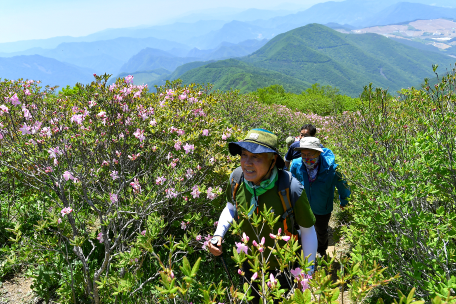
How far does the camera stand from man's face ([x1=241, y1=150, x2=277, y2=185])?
2.11 metres

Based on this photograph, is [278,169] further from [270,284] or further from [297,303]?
[297,303]

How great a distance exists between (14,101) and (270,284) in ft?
12.9

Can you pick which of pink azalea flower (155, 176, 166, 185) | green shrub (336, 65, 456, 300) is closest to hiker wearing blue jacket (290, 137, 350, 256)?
green shrub (336, 65, 456, 300)

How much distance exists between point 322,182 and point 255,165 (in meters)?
1.87

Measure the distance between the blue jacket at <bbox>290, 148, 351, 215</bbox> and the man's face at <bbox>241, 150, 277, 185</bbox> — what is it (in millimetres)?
1608

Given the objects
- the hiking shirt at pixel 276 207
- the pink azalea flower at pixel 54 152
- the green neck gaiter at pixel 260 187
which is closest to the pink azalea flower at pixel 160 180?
the pink azalea flower at pixel 54 152

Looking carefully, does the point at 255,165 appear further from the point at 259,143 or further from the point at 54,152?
the point at 54,152

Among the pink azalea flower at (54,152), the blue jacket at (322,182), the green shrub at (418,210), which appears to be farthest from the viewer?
the blue jacket at (322,182)

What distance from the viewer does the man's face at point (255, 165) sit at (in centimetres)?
211

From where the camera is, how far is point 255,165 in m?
2.10

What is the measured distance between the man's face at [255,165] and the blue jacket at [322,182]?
1.61 m

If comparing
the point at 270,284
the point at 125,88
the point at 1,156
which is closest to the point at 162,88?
the point at 125,88

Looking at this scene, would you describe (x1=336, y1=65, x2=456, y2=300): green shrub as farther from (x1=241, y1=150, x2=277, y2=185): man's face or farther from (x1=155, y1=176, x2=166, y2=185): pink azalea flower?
(x1=155, y1=176, x2=166, y2=185): pink azalea flower

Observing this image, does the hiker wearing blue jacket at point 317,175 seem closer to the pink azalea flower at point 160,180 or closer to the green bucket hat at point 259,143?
the green bucket hat at point 259,143
